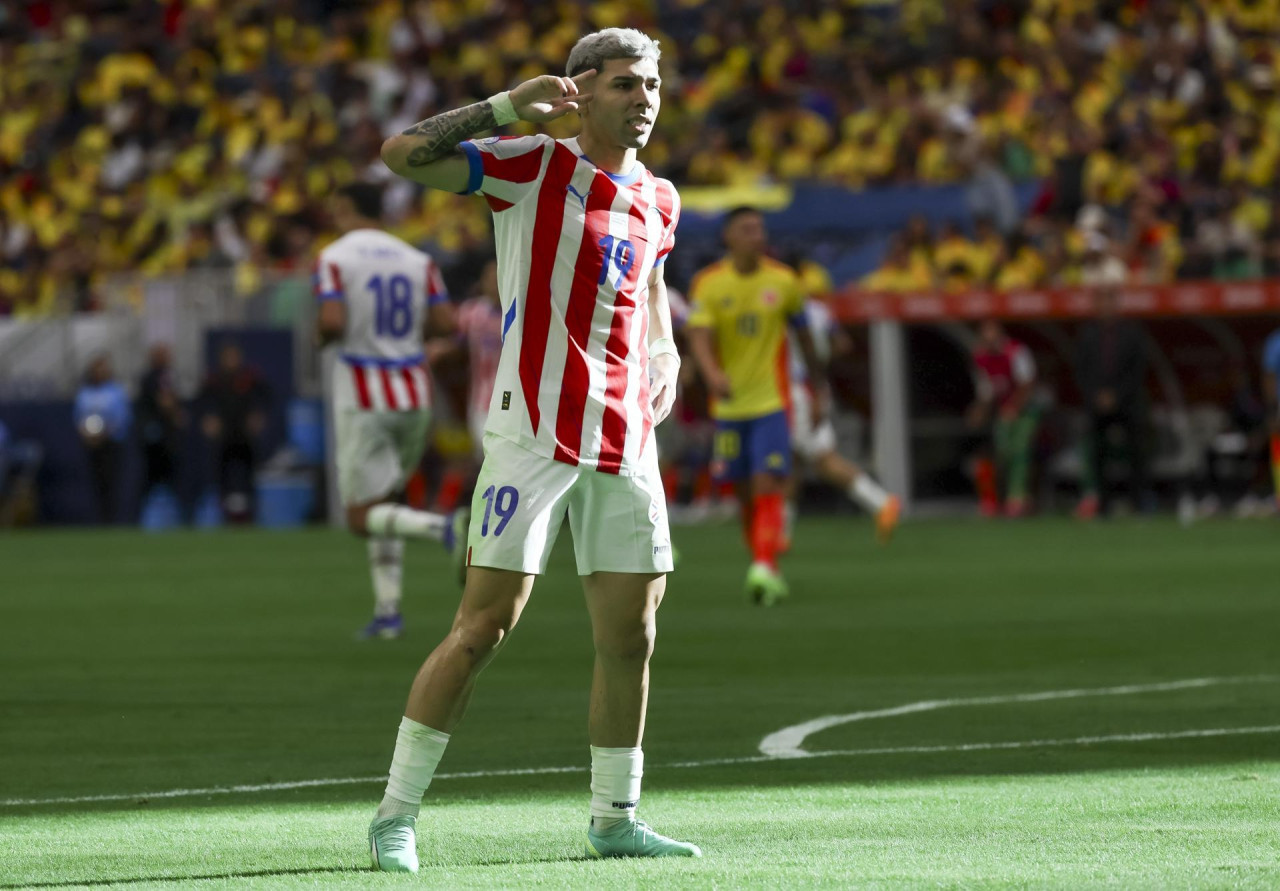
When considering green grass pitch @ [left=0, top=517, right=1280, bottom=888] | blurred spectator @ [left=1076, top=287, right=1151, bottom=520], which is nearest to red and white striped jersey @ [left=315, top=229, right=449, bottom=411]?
green grass pitch @ [left=0, top=517, right=1280, bottom=888]

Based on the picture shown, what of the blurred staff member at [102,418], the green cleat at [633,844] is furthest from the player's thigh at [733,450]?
the blurred staff member at [102,418]

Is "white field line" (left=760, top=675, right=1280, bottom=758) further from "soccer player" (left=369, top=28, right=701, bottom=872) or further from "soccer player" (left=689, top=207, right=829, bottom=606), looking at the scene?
"soccer player" (left=689, top=207, right=829, bottom=606)

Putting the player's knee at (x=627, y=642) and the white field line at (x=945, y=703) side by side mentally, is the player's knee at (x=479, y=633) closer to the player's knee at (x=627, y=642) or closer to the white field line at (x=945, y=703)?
the player's knee at (x=627, y=642)

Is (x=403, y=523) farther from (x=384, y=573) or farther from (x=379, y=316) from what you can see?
(x=379, y=316)

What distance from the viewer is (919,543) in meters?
22.1

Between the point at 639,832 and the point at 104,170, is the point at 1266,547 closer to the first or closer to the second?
the point at 639,832

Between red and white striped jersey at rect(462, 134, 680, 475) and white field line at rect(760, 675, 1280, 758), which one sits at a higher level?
red and white striped jersey at rect(462, 134, 680, 475)

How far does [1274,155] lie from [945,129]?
392 cm

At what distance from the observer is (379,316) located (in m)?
13.6

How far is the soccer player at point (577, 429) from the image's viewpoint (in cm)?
596

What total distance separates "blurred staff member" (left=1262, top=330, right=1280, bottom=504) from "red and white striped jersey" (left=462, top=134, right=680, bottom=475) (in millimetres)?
16579

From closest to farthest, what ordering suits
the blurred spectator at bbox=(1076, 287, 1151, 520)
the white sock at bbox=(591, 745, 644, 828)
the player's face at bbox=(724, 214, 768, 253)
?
1. the white sock at bbox=(591, 745, 644, 828)
2. the player's face at bbox=(724, 214, 768, 253)
3. the blurred spectator at bbox=(1076, 287, 1151, 520)

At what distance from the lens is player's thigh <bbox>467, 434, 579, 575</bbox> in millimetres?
5965

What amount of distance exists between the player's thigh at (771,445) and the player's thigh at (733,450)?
10 centimetres
